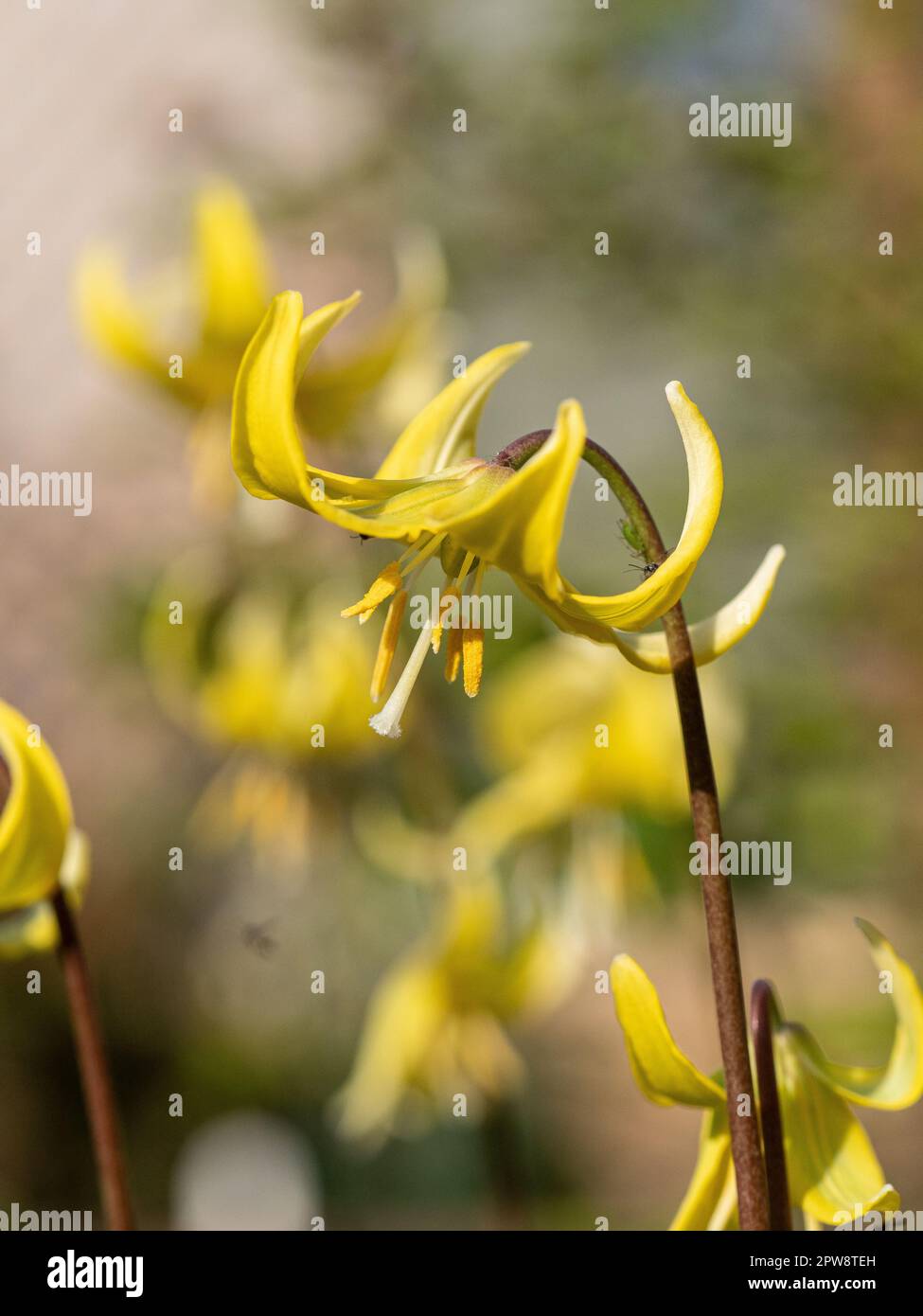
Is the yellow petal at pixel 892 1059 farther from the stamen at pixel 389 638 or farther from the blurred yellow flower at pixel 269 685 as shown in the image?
the blurred yellow flower at pixel 269 685

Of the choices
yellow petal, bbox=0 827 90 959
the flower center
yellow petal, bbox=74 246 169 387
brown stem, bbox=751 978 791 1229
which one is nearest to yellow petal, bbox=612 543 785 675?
the flower center

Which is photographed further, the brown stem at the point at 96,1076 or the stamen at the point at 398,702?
the brown stem at the point at 96,1076

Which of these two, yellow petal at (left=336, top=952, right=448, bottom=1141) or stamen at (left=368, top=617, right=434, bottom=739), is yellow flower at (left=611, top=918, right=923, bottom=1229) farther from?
yellow petal at (left=336, top=952, right=448, bottom=1141)

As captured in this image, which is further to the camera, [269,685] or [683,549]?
[269,685]

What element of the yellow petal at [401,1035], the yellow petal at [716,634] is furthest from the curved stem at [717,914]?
the yellow petal at [401,1035]

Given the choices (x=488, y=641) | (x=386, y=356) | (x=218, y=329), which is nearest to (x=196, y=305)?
(x=218, y=329)

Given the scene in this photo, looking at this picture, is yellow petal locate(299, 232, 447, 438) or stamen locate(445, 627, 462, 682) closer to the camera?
stamen locate(445, 627, 462, 682)

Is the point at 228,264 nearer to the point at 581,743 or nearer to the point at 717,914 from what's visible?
the point at 581,743

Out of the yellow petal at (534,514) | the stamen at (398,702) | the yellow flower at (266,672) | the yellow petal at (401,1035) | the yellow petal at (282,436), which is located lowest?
the yellow petal at (401,1035)
